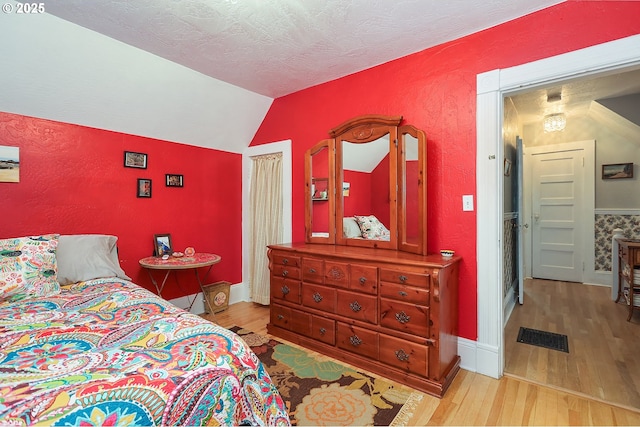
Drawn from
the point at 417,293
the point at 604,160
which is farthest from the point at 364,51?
the point at 604,160

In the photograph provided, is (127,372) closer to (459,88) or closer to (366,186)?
(366,186)

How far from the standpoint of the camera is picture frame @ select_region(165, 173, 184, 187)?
325cm

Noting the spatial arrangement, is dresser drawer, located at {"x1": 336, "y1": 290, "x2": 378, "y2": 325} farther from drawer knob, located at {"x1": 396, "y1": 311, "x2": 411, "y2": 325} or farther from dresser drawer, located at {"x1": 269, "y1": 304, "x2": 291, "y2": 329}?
dresser drawer, located at {"x1": 269, "y1": 304, "x2": 291, "y2": 329}

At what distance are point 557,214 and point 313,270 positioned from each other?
451cm

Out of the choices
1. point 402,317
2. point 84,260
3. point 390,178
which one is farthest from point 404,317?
point 84,260

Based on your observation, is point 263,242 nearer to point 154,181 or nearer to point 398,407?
point 154,181

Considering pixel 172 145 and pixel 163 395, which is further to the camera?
pixel 172 145

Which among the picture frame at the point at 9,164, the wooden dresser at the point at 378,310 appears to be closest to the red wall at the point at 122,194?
the picture frame at the point at 9,164

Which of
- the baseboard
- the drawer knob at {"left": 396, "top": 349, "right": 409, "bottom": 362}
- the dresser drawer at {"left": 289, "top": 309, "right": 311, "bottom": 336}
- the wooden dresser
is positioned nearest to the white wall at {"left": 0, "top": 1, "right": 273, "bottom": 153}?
the wooden dresser

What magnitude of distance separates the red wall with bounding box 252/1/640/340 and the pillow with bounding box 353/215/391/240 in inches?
15.1

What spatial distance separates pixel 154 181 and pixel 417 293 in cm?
280

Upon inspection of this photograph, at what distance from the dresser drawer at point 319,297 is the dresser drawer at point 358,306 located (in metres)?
0.06

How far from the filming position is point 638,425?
5.49 ft

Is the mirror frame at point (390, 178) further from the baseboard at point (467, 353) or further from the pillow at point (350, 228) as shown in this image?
the baseboard at point (467, 353)
